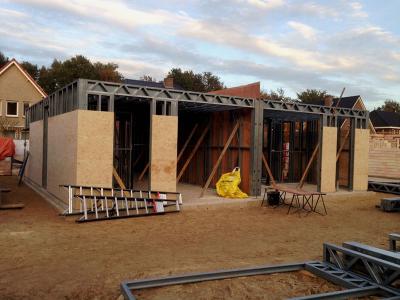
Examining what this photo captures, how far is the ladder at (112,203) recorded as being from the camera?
9.55m

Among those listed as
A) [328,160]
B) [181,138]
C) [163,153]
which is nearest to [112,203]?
[163,153]

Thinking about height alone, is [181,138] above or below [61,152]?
above

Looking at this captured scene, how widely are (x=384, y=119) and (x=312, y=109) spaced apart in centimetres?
3286

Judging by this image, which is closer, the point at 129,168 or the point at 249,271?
the point at 249,271

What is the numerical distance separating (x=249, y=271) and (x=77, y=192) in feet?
18.8

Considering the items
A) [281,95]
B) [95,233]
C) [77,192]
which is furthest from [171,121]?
[281,95]

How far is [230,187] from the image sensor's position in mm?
12898

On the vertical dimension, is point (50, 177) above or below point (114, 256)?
above

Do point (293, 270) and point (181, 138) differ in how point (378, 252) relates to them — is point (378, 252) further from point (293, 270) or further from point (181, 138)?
point (181, 138)

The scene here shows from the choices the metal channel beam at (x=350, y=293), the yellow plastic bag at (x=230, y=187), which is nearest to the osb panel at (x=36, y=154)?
the yellow plastic bag at (x=230, y=187)

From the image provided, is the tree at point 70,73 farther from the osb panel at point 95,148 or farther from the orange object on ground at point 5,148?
the osb panel at point 95,148

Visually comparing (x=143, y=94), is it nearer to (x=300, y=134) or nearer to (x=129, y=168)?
(x=129, y=168)

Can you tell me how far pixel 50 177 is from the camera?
12859mm

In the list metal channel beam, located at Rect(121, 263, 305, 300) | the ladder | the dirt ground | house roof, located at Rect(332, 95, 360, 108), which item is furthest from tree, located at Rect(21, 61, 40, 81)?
metal channel beam, located at Rect(121, 263, 305, 300)
